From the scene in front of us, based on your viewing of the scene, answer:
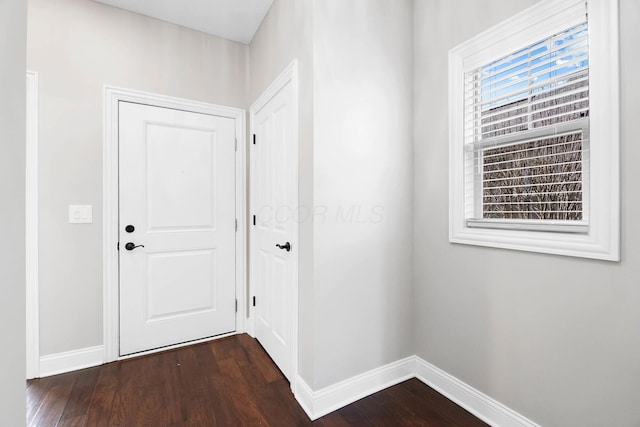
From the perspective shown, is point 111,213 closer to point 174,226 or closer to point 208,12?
point 174,226

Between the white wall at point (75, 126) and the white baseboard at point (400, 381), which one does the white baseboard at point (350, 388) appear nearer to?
the white baseboard at point (400, 381)

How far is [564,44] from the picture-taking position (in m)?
1.33

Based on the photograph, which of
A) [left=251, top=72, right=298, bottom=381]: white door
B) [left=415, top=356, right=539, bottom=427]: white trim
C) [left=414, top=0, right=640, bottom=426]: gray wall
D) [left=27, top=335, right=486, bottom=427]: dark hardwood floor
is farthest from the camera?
[left=251, top=72, right=298, bottom=381]: white door

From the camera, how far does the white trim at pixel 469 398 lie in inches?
58.2

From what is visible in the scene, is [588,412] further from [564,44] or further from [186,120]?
[186,120]

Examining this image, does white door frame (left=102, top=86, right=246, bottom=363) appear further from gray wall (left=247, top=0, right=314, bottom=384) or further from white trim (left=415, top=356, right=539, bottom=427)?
white trim (left=415, top=356, right=539, bottom=427)

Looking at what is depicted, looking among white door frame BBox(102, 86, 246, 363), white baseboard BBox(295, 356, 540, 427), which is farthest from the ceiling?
white baseboard BBox(295, 356, 540, 427)

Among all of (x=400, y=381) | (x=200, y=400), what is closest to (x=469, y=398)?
(x=400, y=381)

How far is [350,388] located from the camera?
1.75 metres

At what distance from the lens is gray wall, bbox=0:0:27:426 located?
48 centimetres

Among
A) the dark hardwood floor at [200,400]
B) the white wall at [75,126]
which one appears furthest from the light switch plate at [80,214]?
the dark hardwood floor at [200,400]

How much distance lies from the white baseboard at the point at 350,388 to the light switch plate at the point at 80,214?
1.90 metres

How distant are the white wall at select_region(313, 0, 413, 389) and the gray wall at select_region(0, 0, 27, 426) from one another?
3.99 ft

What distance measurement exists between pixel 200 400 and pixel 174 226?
4.37 ft
